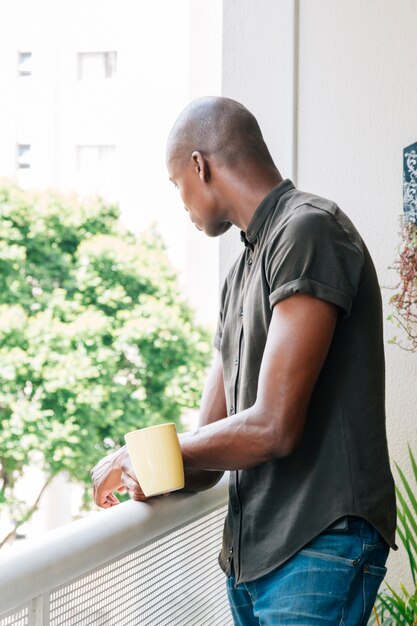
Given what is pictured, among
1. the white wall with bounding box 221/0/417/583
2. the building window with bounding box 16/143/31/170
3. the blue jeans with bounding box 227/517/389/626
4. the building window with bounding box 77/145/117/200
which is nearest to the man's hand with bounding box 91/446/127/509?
the blue jeans with bounding box 227/517/389/626

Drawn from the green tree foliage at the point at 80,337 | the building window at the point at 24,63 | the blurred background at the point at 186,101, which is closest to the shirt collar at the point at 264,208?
the blurred background at the point at 186,101

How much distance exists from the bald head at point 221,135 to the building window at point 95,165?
15.8m

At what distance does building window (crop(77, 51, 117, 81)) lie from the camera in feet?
58.7

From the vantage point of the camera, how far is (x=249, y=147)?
1267 millimetres

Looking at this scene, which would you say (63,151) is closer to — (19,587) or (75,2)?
(75,2)

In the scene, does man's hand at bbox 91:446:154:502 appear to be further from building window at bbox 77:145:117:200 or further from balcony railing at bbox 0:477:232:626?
building window at bbox 77:145:117:200

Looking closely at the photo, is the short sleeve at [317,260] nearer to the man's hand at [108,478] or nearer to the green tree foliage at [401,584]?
the man's hand at [108,478]

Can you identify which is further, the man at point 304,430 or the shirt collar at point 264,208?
the shirt collar at point 264,208

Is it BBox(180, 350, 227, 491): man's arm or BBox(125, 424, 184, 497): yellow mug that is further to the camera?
BBox(180, 350, 227, 491): man's arm

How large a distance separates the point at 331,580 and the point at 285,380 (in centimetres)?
25

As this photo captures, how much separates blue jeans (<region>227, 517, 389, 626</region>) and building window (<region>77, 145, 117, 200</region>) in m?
16.0

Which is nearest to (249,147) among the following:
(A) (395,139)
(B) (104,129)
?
(A) (395,139)

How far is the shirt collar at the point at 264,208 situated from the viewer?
1.23 metres

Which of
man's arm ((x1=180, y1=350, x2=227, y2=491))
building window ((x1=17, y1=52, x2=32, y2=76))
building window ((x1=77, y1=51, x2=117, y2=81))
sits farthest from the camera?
building window ((x1=77, y1=51, x2=117, y2=81))
